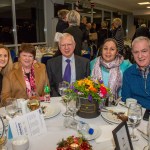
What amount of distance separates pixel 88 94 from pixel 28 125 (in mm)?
484

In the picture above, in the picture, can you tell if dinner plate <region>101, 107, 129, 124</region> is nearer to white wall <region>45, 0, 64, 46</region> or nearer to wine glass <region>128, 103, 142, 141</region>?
wine glass <region>128, 103, 142, 141</region>

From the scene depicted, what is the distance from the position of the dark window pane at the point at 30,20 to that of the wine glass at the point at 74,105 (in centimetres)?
581

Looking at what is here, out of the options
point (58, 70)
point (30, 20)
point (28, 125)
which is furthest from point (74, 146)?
point (30, 20)

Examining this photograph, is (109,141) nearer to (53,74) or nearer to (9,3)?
(53,74)

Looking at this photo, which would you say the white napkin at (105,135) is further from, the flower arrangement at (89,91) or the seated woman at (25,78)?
the seated woman at (25,78)

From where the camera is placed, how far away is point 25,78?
2.14m

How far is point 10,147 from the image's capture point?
3.69 feet

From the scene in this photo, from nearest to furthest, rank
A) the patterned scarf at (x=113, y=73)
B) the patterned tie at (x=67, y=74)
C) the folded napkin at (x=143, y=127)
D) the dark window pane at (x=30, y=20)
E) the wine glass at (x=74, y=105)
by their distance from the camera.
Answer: the folded napkin at (x=143, y=127)
the wine glass at (x=74, y=105)
the patterned scarf at (x=113, y=73)
the patterned tie at (x=67, y=74)
the dark window pane at (x=30, y=20)

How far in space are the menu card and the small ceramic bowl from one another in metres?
0.05

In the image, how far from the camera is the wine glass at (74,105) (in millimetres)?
1416

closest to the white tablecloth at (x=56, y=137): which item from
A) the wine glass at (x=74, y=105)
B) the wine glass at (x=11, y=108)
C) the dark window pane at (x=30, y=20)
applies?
the wine glass at (x=74, y=105)

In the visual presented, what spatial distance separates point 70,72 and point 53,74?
0.72 feet

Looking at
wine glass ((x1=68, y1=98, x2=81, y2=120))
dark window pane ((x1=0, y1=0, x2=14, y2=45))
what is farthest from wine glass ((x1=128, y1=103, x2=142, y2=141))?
dark window pane ((x1=0, y1=0, x2=14, y2=45))

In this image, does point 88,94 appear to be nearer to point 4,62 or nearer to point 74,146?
point 74,146
